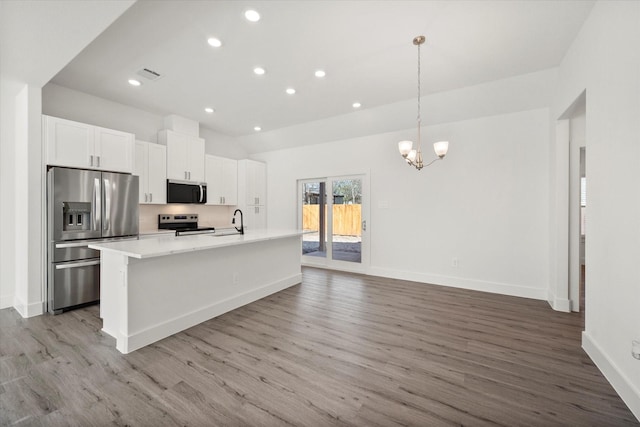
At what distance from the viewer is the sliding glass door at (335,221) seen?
5590 mm

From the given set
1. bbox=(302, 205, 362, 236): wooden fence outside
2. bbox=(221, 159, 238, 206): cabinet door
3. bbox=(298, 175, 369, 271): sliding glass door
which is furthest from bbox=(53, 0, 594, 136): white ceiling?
bbox=(302, 205, 362, 236): wooden fence outside

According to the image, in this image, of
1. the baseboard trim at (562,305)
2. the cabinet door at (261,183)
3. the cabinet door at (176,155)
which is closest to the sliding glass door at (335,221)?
the cabinet door at (261,183)

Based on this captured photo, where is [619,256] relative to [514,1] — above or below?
below

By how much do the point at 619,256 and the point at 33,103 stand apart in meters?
5.78

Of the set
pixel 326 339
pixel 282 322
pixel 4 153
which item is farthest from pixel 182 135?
pixel 326 339

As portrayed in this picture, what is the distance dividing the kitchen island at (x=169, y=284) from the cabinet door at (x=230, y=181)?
261 centimetres

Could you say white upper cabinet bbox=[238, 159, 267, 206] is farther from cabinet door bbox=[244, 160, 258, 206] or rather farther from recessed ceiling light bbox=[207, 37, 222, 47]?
recessed ceiling light bbox=[207, 37, 222, 47]

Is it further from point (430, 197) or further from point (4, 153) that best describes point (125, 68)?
point (430, 197)

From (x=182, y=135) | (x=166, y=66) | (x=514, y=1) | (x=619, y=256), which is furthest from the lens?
(x=182, y=135)

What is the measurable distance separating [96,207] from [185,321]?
6.76 ft

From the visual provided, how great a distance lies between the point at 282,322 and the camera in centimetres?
307

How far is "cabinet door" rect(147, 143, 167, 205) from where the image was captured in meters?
4.64

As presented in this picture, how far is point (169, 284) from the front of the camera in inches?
109

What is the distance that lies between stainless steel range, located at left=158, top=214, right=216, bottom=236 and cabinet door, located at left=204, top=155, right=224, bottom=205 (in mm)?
491
